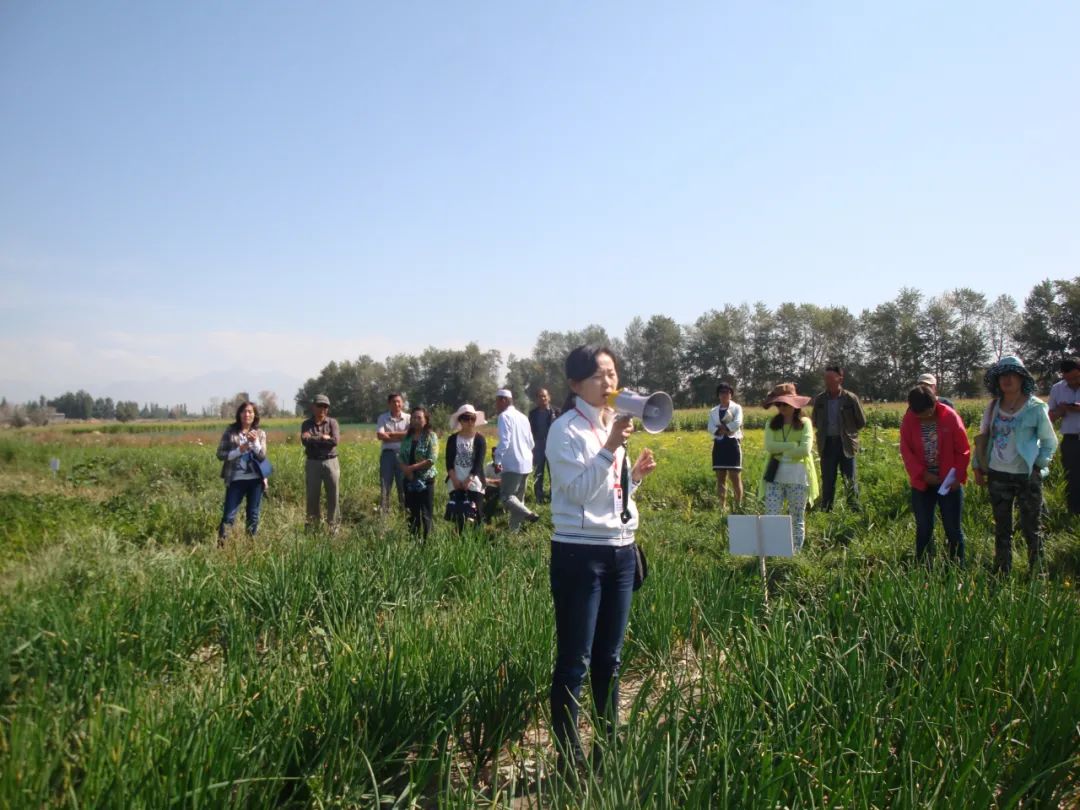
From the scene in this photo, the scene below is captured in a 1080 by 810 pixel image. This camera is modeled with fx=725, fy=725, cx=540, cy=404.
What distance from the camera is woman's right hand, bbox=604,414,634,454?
2811mm

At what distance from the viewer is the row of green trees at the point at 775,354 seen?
50506 millimetres

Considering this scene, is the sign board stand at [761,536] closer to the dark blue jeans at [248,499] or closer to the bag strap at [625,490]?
the bag strap at [625,490]

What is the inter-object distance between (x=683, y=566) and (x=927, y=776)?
2506mm

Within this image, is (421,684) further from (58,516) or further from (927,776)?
(58,516)

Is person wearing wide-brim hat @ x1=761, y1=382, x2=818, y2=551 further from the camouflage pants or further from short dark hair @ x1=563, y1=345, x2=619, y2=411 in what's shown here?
short dark hair @ x1=563, y1=345, x2=619, y2=411

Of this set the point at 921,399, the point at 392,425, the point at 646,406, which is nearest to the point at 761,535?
the point at 646,406

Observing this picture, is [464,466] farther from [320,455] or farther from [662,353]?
[662,353]

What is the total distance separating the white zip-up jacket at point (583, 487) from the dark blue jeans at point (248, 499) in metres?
5.81

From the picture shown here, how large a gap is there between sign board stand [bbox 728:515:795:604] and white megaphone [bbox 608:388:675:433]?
1.79 m

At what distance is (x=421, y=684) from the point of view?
9.32 ft

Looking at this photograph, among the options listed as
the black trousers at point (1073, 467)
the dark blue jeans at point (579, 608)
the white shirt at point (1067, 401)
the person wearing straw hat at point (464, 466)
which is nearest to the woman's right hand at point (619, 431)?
the dark blue jeans at point (579, 608)

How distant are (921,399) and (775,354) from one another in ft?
208

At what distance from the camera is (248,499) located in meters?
8.06

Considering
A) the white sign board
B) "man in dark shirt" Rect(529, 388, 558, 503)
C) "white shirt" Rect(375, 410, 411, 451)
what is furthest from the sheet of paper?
"man in dark shirt" Rect(529, 388, 558, 503)
